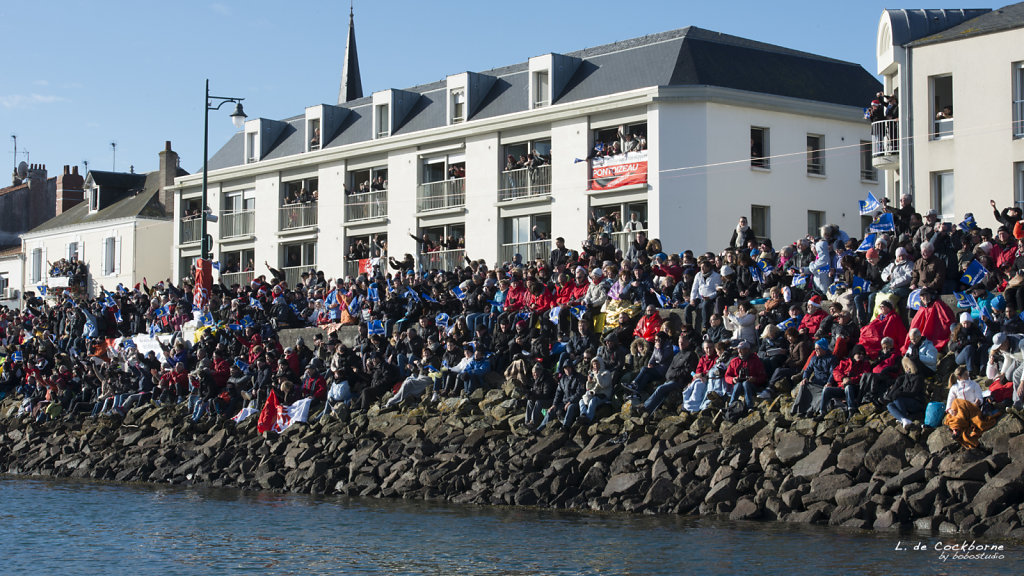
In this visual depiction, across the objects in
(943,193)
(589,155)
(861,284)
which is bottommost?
(861,284)

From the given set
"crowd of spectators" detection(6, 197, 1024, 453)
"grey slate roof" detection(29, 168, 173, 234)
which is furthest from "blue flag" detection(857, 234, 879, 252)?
"grey slate roof" detection(29, 168, 173, 234)

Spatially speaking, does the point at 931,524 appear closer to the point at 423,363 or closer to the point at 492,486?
the point at 492,486

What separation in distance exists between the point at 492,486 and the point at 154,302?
19.7 meters

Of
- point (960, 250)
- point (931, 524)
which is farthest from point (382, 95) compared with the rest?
point (931, 524)

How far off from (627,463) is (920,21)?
17719 mm

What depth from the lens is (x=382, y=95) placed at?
161 ft

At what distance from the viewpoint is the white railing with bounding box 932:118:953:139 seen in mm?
33688

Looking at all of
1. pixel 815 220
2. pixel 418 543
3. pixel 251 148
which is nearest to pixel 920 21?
pixel 815 220

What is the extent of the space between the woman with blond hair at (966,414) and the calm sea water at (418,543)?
89.5 inches

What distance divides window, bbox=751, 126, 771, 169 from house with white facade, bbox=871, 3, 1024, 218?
561 cm

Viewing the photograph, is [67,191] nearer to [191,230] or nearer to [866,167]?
[191,230]

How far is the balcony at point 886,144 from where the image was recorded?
34969 mm

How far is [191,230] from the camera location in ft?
184

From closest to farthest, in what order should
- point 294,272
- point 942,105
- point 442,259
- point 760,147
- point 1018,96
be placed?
1. point 1018,96
2. point 942,105
3. point 760,147
4. point 442,259
5. point 294,272
